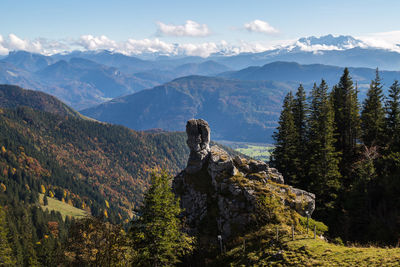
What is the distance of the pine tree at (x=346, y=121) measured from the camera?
62844 millimetres

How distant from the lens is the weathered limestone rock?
4603 centimetres

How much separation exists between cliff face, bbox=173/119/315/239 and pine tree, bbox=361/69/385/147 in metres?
29.7

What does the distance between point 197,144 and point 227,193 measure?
41.1 feet

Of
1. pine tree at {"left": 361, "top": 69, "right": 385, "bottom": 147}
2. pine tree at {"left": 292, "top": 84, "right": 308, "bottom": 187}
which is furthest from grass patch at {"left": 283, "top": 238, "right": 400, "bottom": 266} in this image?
pine tree at {"left": 361, "top": 69, "right": 385, "bottom": 147}

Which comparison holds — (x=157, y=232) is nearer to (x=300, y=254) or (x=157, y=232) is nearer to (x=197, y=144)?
(x=300, y=254)

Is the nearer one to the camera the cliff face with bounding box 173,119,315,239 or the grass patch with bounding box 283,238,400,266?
the grass patch with bounding box 283,238,400,266

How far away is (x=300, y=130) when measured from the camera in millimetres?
63969

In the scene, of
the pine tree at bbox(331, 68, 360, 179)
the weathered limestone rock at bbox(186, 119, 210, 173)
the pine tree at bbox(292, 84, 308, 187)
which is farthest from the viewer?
the pine tree at bbox(331, 68, 360, 179)

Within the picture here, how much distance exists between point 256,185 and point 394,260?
57.4 ft

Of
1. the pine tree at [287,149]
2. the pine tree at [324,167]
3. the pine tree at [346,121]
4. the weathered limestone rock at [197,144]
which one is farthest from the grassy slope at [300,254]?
the pine tree at [346,121]

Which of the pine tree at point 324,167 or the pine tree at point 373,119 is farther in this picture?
the pine tree at point 373,119

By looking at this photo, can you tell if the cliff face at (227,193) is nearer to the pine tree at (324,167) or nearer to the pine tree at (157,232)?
the pine tree at (157,232)

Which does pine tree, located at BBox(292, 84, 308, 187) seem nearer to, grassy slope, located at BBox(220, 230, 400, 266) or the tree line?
the tree line

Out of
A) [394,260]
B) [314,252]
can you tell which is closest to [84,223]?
[314,252]
